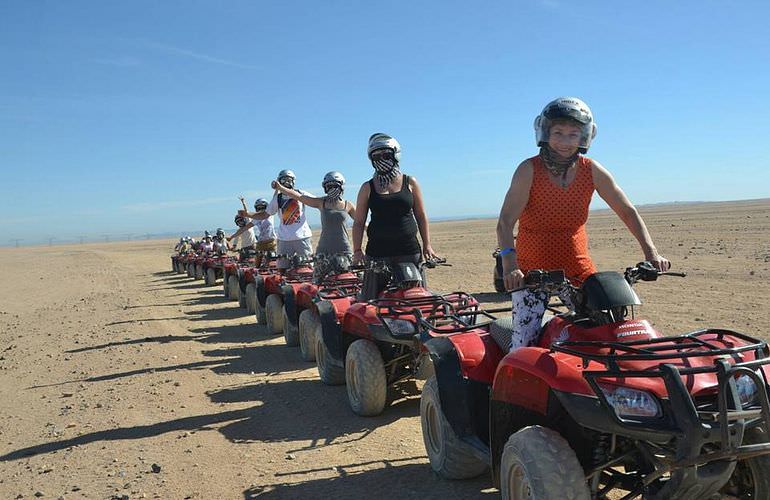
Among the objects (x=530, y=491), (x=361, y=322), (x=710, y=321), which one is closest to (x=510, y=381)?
(x=530, y=491)

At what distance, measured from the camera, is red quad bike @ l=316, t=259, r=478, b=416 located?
509 centimetres

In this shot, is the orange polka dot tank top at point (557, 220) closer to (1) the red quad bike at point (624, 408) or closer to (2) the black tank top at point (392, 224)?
(1) the red quad bike at point (624, 408)

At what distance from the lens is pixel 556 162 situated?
355 cm

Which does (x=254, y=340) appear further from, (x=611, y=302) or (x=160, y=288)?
(x=160, y=288)

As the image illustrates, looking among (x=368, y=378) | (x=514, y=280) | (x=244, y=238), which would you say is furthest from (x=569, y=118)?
(x=244, y=238)

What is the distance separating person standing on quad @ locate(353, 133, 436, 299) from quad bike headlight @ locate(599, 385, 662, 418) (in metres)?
3.85

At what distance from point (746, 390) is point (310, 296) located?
5.83 m

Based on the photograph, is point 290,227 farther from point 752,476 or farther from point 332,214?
point 752,476

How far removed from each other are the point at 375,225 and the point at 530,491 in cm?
387

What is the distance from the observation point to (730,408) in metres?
2.40

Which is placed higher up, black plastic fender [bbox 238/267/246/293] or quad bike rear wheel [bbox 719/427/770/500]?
black plastic fender [bbox 238/267/246/293]

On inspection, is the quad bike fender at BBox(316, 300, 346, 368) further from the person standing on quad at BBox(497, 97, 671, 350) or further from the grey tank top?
the person standing on quad at BBox(497, 97, 671, 350)

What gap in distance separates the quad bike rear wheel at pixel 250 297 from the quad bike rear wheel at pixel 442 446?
8.57 m

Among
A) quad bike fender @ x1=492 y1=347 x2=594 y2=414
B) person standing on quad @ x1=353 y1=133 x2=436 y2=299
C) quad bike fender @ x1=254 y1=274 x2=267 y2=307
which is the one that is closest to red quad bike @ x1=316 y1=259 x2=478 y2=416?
person standing on quad @ x1=353 y1=133 x2=436 y2=299
